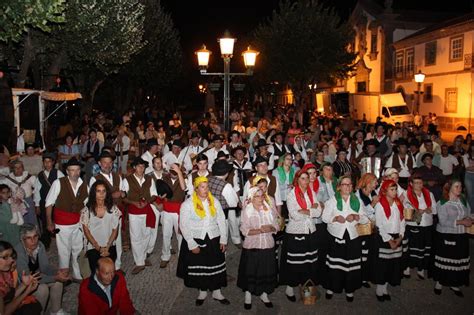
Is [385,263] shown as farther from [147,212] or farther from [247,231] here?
[147,212]

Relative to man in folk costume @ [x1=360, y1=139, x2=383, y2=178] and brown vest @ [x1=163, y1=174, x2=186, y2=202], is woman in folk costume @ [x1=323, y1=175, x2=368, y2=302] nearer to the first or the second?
brown vest @ [x1=163, y1=174, x2=186, y2=202]

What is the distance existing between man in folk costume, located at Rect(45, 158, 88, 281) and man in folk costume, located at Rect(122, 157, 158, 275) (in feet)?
2.69

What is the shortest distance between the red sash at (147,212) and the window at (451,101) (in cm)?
2966

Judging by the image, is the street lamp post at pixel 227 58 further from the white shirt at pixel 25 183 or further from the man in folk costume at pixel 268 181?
the white shirt at pixel 25 183

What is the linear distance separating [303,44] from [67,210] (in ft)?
84.1

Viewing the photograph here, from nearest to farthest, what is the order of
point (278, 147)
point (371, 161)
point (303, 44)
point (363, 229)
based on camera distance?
point (363, 229) < point (371, 161) < point (278, 147) < point (303, 44)

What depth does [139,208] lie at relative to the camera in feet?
24.1

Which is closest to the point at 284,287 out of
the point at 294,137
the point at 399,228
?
the point at 399,228

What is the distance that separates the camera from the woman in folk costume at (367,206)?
6547mm

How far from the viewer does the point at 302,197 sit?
21.4ft

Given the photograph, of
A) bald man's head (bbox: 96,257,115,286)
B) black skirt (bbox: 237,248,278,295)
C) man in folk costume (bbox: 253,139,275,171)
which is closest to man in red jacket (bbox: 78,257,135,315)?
bald man's head (bbox: 96,257,115,286)

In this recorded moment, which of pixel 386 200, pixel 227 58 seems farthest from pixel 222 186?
pixel 227 58

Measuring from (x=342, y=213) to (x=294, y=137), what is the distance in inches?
233

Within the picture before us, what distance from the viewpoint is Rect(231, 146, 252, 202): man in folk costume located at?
29.0 ft
